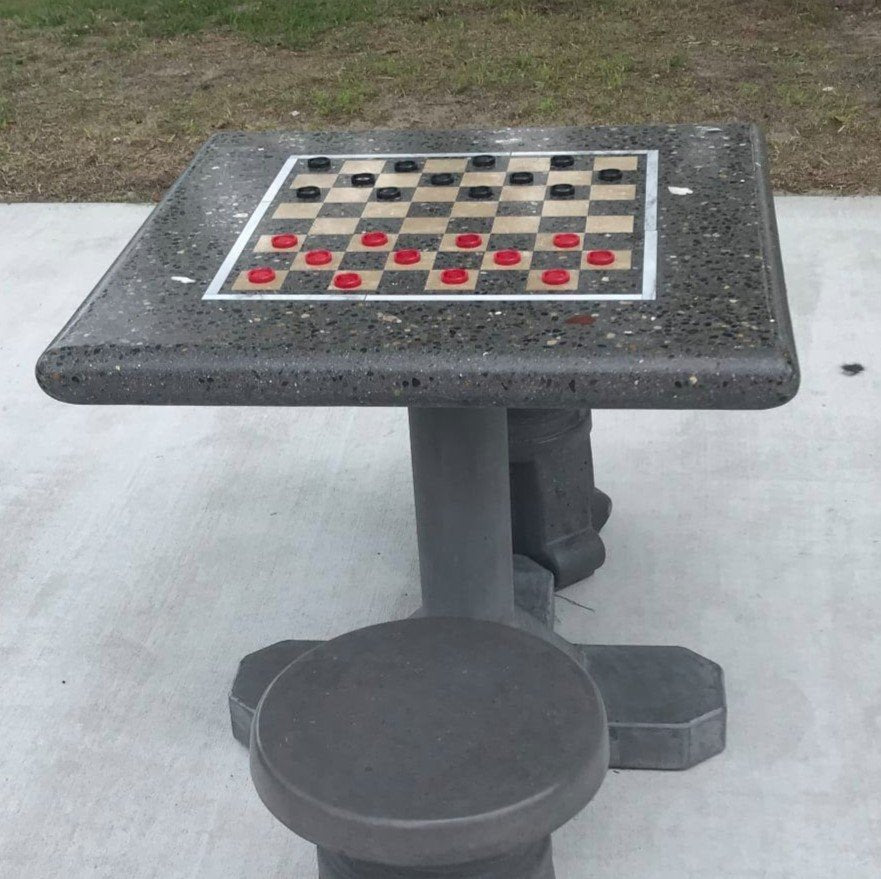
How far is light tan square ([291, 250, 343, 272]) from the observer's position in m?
1.99

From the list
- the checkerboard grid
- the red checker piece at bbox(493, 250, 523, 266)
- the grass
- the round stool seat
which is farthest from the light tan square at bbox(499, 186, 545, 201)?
the grass

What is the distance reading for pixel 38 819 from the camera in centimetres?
228

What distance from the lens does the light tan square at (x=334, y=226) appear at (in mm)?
2125

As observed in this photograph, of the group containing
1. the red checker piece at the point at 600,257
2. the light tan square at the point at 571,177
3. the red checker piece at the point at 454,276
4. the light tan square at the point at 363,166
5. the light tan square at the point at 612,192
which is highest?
the red checker piece at the point at 454,276

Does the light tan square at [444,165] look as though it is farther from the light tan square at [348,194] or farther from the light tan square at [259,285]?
the light tan square at [259,285]

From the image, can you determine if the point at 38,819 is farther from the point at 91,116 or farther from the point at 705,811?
the point at 91,116

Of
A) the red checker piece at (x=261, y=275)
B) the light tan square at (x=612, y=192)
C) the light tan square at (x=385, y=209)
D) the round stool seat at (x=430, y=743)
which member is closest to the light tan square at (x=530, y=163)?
the light tan square at (x=612, y=192)

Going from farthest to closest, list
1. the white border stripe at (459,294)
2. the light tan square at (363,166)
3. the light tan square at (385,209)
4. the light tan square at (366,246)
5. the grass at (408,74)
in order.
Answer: the grass at (408,74) → the light tan square at (363,166) → the light tan square at (385,209) → the light tan square at (366,246) → the white border stripe at (459,294)

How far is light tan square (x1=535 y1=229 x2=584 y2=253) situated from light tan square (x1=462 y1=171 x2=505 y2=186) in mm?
254

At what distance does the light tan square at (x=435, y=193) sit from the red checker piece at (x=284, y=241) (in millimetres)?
237

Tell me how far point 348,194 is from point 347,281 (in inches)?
15.2

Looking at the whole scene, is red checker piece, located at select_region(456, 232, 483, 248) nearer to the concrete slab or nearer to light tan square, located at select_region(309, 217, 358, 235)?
light tan square, located at select_region(309, 217, 358, 235)

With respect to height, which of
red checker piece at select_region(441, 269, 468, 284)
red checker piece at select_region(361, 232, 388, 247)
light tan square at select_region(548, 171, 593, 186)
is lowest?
light tan square at select_region(548, 171, 593, 186)

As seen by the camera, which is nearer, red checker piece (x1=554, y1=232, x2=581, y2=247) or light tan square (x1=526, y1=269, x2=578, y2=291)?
light tan square (x1=526, y1=269, x2=578, y2=291)
